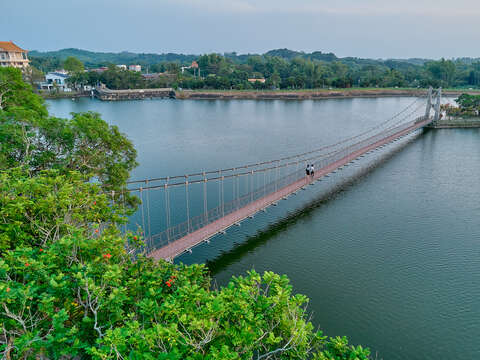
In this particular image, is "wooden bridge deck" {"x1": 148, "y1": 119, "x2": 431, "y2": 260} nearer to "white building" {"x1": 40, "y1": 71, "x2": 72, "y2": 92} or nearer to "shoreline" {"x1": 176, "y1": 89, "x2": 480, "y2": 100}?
"shoreline" {"x1": 176, "y1": 89, "x2": 480, "y2": 100}

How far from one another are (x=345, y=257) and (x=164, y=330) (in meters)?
10.7

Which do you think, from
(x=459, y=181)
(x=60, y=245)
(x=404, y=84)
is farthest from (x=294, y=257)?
(x=404, y=84)

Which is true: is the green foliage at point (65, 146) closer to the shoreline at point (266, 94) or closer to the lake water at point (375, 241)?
the lake water at point (375, 241)

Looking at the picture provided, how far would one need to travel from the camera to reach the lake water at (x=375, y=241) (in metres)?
11.0

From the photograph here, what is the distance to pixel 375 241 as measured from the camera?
1559 cm

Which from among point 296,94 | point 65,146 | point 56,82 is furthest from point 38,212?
point 56,82

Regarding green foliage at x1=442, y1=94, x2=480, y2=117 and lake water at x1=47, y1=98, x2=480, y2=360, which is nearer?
Result: lake water at x1=47, y1=98, x2=480, y2=360

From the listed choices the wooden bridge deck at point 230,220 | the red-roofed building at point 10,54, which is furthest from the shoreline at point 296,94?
the wooden bridge deck at point 230,220

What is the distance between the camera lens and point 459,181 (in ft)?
75.4

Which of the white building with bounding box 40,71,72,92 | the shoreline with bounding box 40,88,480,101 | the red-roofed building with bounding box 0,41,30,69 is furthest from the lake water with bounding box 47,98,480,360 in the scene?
the white building with bounding box 40,71,72,92

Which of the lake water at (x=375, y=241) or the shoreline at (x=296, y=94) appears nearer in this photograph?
the lake water at (x=375, y=241)

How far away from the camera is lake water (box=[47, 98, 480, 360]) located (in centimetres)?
1096

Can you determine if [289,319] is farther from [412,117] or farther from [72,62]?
[72,62]

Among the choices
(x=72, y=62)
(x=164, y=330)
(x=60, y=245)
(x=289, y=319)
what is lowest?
(x=289, y=319)
